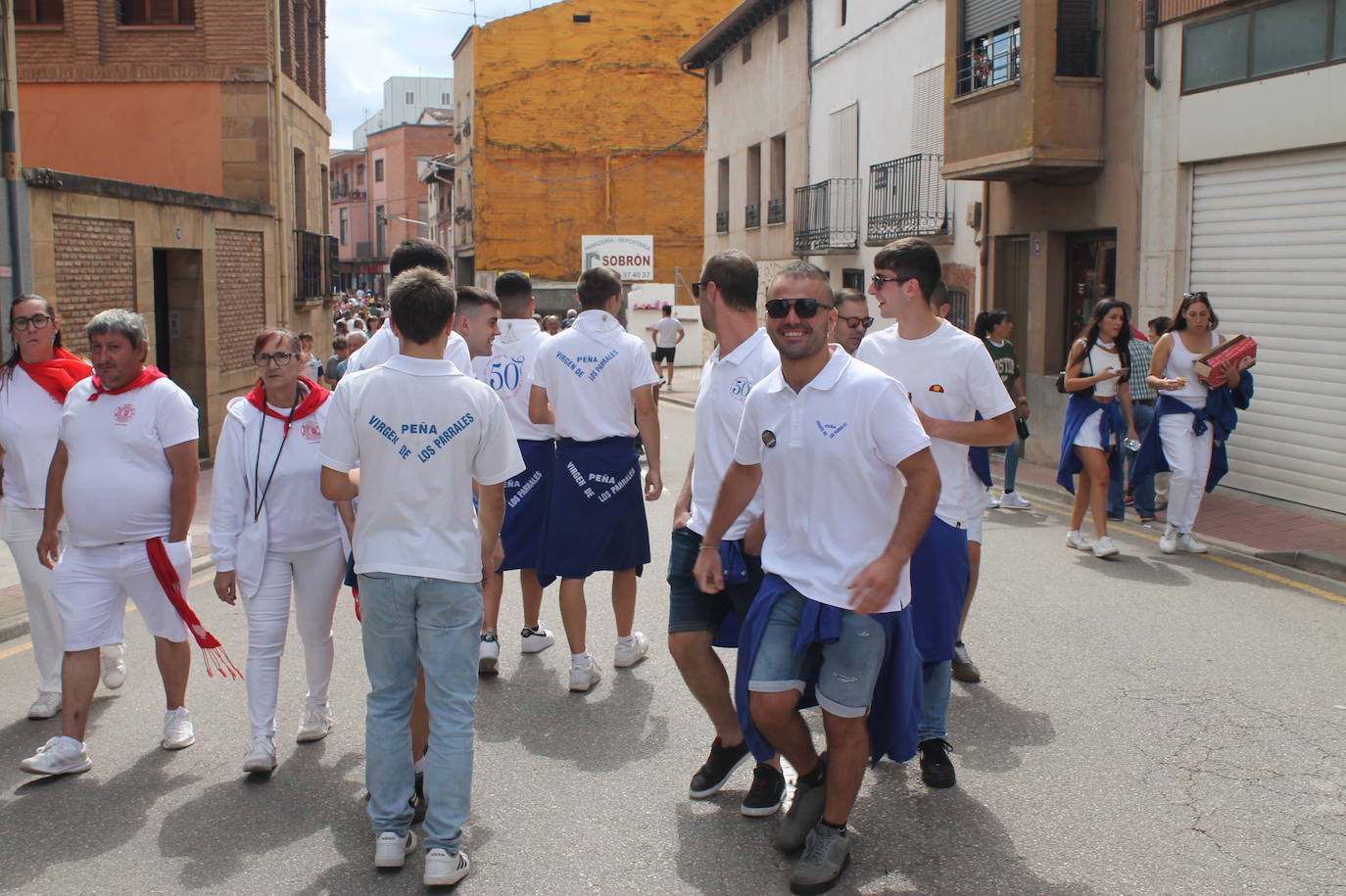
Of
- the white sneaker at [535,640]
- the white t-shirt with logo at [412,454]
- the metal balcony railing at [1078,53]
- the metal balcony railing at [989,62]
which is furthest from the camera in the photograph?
the metal balcony railing at [989,62]

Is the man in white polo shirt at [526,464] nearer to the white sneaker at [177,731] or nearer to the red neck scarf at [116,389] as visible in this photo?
the white sneaker at [177,731]

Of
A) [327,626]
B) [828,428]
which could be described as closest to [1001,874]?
[828,428]

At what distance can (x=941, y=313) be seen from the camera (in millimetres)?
5664

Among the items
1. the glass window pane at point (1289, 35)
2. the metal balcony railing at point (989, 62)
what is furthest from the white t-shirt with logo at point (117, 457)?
the metal balcony railing at point (989, 62)

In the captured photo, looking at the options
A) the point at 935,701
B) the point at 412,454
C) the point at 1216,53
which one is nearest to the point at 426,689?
the point at 412,454

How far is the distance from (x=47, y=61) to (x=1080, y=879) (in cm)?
1889

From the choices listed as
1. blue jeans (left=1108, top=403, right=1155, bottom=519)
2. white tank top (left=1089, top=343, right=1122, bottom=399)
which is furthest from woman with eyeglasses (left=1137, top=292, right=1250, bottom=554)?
blue jeans (left=1108, top=403, right=1155, bottom=519)

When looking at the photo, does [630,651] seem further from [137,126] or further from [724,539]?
[137,126]

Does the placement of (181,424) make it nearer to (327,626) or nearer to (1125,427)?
(327,626)

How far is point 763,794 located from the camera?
175 inches

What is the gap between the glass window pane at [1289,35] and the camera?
10.7 metres

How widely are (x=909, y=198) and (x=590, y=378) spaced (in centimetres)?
1386

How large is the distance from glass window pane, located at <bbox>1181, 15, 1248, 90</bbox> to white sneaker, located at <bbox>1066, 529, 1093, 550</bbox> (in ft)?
17.3

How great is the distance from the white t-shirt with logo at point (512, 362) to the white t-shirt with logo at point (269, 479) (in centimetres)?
163
